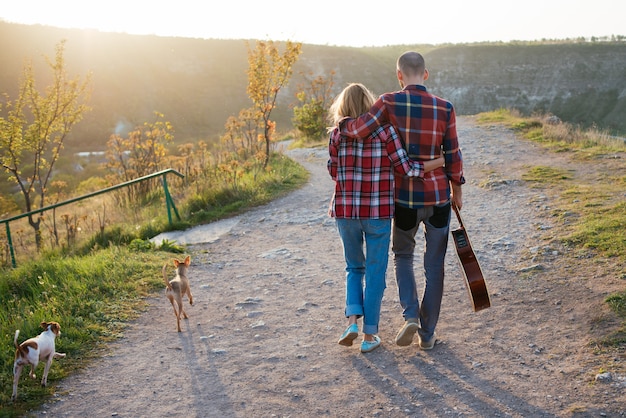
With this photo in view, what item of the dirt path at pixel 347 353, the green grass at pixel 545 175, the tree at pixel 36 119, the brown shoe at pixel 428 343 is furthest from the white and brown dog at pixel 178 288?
the tree at pixel 36 119

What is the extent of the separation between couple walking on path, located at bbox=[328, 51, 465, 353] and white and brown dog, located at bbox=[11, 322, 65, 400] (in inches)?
91.1

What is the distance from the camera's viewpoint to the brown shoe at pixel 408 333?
14.3 ft

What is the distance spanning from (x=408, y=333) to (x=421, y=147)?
1426mm

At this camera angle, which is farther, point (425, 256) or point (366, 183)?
point (425, 256)

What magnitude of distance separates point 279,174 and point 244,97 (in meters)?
50.4

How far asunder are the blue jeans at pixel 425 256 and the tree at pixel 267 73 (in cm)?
987

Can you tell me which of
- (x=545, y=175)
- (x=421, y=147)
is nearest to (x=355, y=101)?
(x=421, y=147)

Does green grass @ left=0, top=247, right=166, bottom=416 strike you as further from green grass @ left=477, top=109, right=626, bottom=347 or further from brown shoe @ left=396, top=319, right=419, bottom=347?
green grass @ left=477, top=109, right=626, bottom=347

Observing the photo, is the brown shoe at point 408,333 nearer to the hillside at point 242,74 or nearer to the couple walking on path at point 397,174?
the couple walking on path at point 397,174

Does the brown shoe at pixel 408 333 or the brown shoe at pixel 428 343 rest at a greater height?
the brown shoe at pixel 408 333

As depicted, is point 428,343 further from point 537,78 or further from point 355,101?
point 537,78

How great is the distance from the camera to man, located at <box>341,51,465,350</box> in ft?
12.7

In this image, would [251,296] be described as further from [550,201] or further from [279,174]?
[279,174]

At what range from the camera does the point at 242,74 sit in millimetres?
63906
